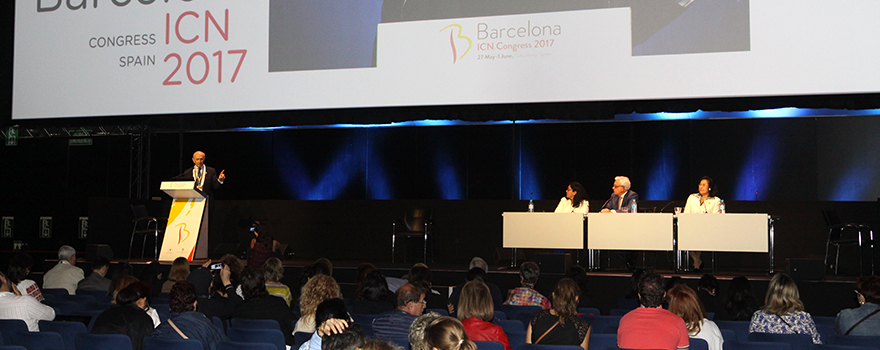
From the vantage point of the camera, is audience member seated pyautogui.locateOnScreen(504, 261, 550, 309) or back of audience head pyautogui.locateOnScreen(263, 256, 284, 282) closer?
audience member seated pyautogui.locateOnScreen(504, 261, 550, 309)

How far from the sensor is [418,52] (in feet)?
24.8

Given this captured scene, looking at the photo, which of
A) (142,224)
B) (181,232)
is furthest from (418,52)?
(142,224)

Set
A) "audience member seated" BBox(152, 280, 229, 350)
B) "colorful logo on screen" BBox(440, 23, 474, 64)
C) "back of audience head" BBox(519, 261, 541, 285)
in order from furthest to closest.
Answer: "colorful logo on screen" BBox(440, 23, 474, 64), "back of audience head" BBox(519, 261, 541, 285), "audience member seated" BBox(152, 280, 229, 350)

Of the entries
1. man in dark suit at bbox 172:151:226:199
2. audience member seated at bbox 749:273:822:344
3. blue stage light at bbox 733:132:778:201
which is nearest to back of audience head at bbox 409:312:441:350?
audience member seated at bbox 749:273:822:344

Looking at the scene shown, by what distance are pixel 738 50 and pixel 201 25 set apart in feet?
18.2

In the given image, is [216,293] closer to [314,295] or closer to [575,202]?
[314,295]

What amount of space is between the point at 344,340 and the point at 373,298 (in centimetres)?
258

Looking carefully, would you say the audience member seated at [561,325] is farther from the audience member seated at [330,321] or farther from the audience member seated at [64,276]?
the audience member seated at [64,276]

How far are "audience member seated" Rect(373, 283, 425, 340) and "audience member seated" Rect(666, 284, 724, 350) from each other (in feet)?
4.55

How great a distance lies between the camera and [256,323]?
413 centimetres

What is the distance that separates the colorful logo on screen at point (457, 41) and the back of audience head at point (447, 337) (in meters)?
5.35

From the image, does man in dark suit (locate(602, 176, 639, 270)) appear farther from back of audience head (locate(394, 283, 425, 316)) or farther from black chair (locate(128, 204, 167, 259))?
black chair (locate(128, 204, 167, 259))

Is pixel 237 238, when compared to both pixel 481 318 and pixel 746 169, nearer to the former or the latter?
pixel 746 169

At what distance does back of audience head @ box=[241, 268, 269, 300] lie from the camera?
4.56 metres
